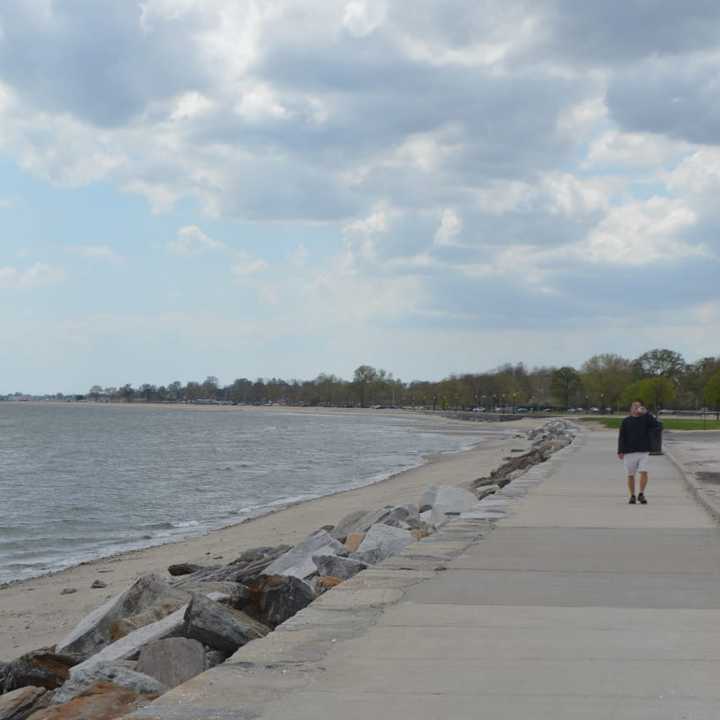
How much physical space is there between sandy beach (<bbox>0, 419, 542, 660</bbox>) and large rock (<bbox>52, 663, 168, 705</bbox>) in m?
4.67

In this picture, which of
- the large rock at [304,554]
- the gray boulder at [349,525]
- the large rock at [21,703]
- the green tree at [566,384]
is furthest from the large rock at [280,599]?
the green tree at [566,384]

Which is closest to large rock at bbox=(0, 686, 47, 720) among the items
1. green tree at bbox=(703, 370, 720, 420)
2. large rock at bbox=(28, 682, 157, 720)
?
large rock at bbox=(28, 682, 157, 720)

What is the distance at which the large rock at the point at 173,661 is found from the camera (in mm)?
5602

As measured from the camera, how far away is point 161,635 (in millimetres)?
6297

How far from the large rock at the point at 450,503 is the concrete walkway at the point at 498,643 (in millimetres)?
3493

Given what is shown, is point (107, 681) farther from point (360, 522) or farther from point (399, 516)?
point (360, 522)

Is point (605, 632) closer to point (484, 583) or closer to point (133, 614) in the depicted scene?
point (484, 583)

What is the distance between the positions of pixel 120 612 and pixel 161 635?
77.4 inches

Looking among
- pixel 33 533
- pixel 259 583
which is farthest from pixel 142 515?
pixel 259 583

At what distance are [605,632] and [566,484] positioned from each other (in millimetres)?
12097

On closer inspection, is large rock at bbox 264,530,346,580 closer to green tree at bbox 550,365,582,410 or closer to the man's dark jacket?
the man's dark jacket

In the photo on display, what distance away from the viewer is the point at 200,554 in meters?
16.5

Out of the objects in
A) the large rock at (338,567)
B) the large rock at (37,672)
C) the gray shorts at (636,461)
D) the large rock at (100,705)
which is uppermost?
the gray shorts at (636,461)

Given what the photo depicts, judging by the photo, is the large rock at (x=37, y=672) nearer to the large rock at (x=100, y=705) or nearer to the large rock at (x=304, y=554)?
the large rock at (x=100, y=705)
